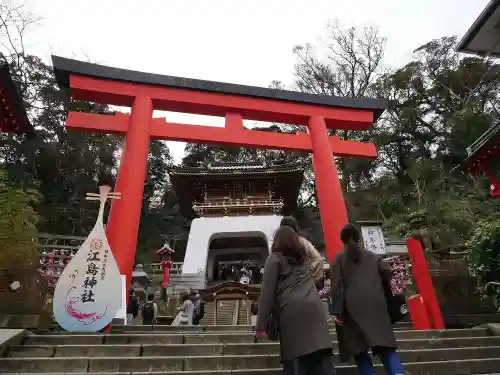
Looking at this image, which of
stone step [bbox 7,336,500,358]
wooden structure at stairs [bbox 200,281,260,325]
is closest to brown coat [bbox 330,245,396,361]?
stone step [bbox 7,336,500,358]

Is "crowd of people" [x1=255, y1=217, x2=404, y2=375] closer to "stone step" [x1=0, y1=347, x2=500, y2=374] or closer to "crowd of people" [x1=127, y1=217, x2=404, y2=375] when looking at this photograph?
"crowd of people" [x1=127, y1=217, x2=404, y2=375]

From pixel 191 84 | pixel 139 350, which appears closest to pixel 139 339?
pixel 139 350

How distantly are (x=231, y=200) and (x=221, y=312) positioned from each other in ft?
18.5

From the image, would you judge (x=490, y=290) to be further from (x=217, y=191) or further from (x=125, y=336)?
(x=217, y=191)

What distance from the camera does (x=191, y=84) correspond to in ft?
24.5

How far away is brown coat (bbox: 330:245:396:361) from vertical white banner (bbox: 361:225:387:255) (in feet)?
15.6

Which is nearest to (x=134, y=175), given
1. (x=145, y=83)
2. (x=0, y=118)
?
(x=145, y=83)

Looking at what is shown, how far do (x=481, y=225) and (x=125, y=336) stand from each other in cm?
522

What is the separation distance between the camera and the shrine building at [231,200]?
15.5 m

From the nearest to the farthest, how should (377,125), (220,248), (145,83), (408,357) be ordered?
(408,357)
(145,83)
(220,248)
(377,125)

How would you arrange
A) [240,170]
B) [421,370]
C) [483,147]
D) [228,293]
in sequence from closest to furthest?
[421,370] < [483,147] < [228,293] < [240,170]

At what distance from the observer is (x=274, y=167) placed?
52.3ft

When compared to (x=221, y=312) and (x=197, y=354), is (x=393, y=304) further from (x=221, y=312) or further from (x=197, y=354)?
(x=221, y=312)

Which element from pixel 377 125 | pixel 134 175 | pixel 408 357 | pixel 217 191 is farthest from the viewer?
pixel 377 125
